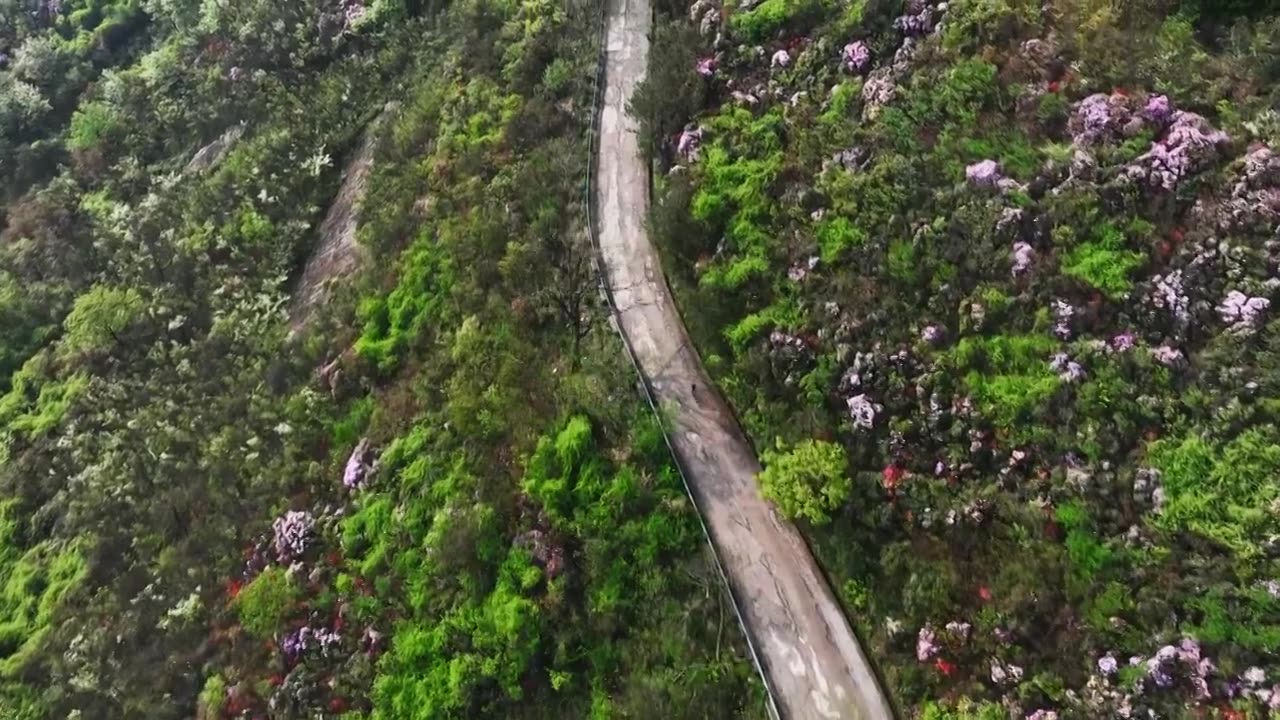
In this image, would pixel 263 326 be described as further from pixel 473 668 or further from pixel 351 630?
pixel 473 668

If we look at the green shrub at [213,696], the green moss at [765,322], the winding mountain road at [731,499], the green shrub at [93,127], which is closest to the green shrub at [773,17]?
the winding mountain road at [731,499]

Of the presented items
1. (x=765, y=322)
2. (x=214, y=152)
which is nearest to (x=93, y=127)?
(x=214, y=152)

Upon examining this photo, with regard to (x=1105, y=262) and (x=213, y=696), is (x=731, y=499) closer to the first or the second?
(x=1105, y=262)

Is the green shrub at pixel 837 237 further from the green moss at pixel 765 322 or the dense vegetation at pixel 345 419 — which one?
the dense vegetation at pixel 345 419

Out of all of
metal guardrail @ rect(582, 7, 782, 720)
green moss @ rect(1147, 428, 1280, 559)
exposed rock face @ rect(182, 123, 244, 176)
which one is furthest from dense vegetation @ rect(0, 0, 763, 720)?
green moss @ rect(1147, 428, 1280, 559)

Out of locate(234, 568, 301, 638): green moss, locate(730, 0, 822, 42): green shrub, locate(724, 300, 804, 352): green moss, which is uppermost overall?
locate(730, 0, 822, 42): green shrub

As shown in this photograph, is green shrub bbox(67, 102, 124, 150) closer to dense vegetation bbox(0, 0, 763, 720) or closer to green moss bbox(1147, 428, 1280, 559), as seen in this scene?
dense vegetation bbox(0, 0, 763, 720)
